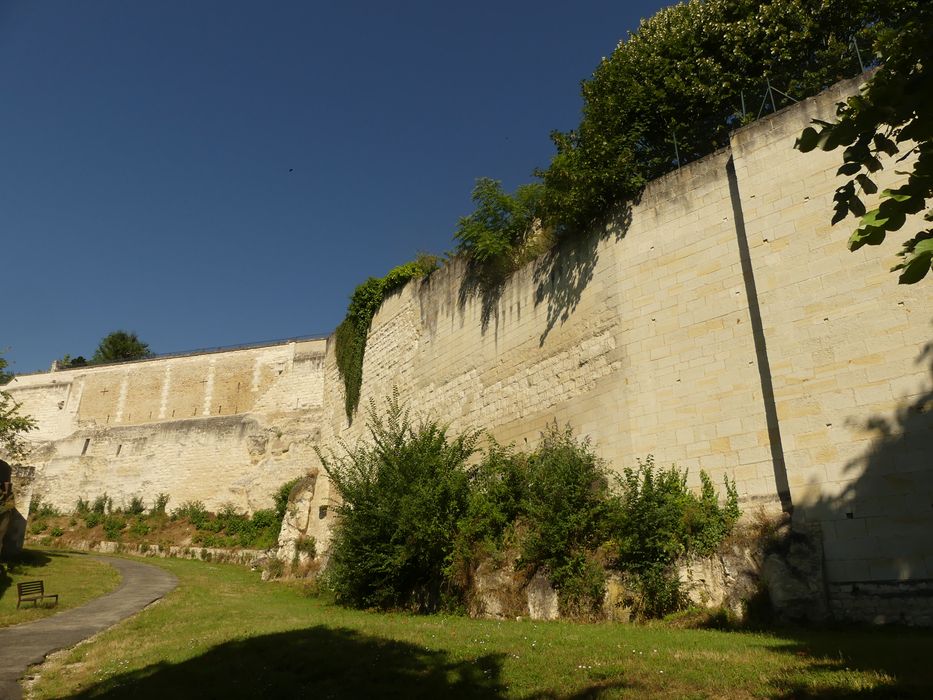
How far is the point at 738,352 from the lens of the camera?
9359 millimetres

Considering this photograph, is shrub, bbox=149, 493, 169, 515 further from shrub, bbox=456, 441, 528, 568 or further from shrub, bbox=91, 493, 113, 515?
shrub, bbox=456, 441, 528, 568

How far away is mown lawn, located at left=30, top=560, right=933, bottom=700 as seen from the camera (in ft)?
15.6

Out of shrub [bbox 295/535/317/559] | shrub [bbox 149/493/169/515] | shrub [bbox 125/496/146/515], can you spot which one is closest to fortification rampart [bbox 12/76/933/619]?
shrub [bbox 295/535/317/559]

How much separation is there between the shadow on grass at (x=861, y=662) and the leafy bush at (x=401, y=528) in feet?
18.2

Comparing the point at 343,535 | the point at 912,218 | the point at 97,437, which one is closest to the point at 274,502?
the point at 97,437

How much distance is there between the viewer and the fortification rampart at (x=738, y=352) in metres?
7.46

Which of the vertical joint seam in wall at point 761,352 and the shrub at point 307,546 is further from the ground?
the vertical joint seam in wall at point 761,352

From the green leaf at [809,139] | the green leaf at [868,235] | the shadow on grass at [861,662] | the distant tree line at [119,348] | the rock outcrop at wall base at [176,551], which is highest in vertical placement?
the distant tree line at [119,348]

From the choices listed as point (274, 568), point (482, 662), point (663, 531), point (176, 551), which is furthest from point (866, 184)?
point (176, 551)

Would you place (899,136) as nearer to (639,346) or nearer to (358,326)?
(639,346)

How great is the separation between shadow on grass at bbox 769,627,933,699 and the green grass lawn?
34.4 ft

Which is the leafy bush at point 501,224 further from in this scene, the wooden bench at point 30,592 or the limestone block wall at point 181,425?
the limestone block wall at point 181,425

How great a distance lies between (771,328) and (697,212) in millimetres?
2588

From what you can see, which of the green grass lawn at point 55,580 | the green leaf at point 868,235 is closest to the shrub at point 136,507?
the green grass lawn at point 55,580
